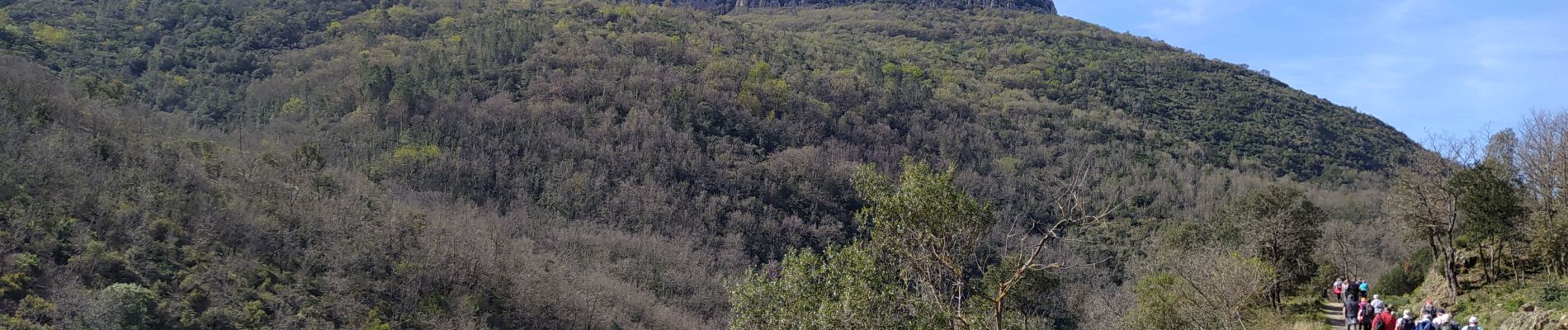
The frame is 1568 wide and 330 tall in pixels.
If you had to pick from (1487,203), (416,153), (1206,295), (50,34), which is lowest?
(416,153)

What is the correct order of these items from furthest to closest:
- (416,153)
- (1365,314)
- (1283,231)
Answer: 1. (416,153)
2. (1283,231)
3. (1365,314)

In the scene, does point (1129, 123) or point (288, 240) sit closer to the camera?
point (288, 240)

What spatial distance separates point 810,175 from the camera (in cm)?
10581

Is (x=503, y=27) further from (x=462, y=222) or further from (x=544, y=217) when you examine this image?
(x=462, y=222)

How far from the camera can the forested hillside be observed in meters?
52.8

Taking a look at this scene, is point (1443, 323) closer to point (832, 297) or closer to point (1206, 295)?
point (1206, 295)

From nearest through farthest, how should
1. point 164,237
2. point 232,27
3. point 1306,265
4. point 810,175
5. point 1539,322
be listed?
point 1539,322 < point 1306,265 < point 164,237 < point 810,175 < point 232,27

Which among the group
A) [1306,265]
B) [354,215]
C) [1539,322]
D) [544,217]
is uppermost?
[1539,322]

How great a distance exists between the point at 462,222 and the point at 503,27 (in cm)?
6462

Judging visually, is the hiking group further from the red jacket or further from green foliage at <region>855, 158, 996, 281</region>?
green foliage at <region>855, 158, 996, 281</region>

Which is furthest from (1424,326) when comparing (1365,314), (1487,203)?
(1487,203)

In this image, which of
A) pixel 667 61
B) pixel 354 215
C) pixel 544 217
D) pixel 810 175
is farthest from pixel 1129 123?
pixel 354 215

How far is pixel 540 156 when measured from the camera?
101750 mm

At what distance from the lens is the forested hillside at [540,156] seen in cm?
5284
